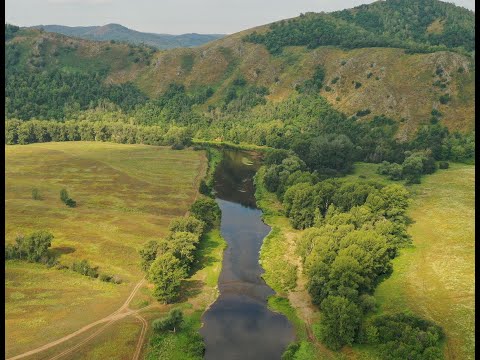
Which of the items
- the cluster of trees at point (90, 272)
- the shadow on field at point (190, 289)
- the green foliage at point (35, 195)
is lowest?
the shadow on field at point (190, 289)

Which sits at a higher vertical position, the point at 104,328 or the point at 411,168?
the point at 411,168

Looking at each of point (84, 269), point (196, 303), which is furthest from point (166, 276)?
point (84, 269)

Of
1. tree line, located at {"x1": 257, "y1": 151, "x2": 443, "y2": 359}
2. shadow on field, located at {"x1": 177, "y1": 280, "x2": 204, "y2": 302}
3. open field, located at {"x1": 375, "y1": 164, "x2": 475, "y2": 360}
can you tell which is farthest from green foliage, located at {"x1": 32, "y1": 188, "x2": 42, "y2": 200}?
open field, located at {"x1": 375, "y1": 164, "x2": 475, "y2": 360}

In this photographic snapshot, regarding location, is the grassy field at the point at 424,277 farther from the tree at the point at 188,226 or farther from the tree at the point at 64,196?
the tree at the point at 64,196

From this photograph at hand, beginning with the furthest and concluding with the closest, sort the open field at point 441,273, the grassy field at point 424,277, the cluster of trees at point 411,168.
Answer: the cluster of trees at point 411,168 → the open field at point 441,273 → the grassy field at point 424,277

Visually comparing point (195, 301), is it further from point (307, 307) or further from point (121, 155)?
point (121, 155)

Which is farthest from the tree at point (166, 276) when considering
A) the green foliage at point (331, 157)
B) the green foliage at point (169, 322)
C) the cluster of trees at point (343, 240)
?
the green foliage at point (331, 157)

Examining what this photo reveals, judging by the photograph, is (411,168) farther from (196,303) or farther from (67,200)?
(67,200)

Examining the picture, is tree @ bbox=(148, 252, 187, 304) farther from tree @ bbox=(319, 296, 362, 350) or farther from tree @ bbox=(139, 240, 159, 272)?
tree @ bbox=(319, 296, 362, 350)
